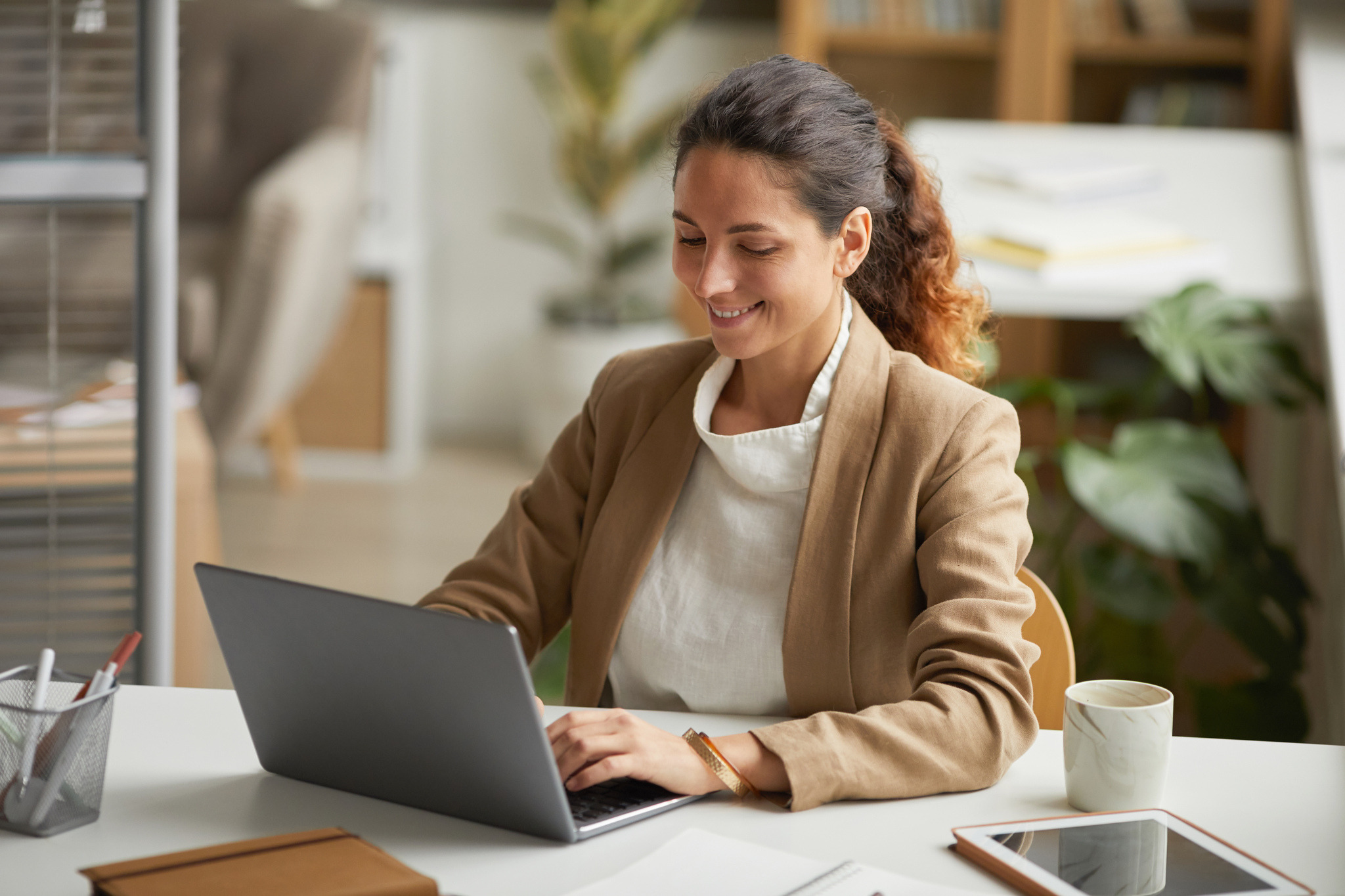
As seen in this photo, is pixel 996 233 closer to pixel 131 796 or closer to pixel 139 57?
pixel 139 57

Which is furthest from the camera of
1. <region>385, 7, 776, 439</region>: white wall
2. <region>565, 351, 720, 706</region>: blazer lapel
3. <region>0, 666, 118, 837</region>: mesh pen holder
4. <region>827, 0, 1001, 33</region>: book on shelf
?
<region>385, 7, 776, 439</region>: white wall

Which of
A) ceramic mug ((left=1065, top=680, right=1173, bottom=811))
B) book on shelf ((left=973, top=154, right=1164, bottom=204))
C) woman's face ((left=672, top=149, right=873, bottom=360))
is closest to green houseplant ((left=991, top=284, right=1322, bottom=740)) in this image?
book on shelf ((left=973, top=154, right=1164, bottom=204))

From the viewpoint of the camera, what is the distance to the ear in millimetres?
1316

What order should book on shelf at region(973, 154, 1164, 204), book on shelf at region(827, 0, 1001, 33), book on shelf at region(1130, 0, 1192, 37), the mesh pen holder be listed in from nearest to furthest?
the mesh pen holder
book on shelf at region(973, 154, 1164, 204)
book on shelf at region(1130, 0, 1192, 37)
book on shelf at region(827, 0, 1001, 33)

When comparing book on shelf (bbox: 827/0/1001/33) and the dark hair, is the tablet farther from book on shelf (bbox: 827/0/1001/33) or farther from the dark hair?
book on shelf (bbox: 827/0/1001/33)

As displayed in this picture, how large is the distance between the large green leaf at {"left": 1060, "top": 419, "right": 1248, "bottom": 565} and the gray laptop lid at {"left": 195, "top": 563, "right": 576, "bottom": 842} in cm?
135

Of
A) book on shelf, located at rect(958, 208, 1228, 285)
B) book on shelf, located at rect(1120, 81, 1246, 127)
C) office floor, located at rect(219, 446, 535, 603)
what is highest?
book on shelf, located at rect(1120, 81, 1246, 127)

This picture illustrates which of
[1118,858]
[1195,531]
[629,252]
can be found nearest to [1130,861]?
[1118,858]

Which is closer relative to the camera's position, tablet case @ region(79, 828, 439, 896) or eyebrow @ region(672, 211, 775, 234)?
tablet case @ region(79, 828, 439, 896)

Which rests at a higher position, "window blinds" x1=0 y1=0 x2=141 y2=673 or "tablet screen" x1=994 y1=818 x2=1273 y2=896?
"window blinds" x1=0 y1=0 x2=141 y2=673

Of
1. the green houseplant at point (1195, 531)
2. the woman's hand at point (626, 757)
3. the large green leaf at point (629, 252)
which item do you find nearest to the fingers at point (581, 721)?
the woman's hand at point (626, 757)

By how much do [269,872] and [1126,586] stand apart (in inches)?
63.4

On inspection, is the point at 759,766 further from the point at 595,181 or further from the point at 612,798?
the point at 595,181

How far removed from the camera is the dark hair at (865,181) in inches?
49.8
